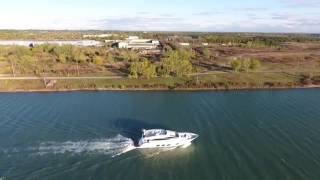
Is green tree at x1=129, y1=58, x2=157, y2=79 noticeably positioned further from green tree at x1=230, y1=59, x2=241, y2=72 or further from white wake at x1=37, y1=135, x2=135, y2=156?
white wake at x1=37, y1=135, x2=135, y2=156

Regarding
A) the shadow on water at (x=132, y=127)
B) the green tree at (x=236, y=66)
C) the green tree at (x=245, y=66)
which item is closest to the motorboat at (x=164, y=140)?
the shadow on water at (x=132, y=127)

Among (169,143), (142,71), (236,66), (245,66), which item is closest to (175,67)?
(142,71)

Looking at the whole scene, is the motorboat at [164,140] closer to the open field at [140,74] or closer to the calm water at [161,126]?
the calm water at [161,126]

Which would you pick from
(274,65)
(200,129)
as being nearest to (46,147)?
(200,129)

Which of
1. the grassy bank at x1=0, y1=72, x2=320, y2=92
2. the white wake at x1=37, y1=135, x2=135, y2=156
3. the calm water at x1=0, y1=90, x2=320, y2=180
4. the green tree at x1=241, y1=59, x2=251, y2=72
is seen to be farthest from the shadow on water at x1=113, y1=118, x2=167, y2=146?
the green tree at x1=241, y1=59, x2=251, y2=72

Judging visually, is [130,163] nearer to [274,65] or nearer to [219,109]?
[219,109]

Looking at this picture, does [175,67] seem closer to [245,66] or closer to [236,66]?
[236,66]
